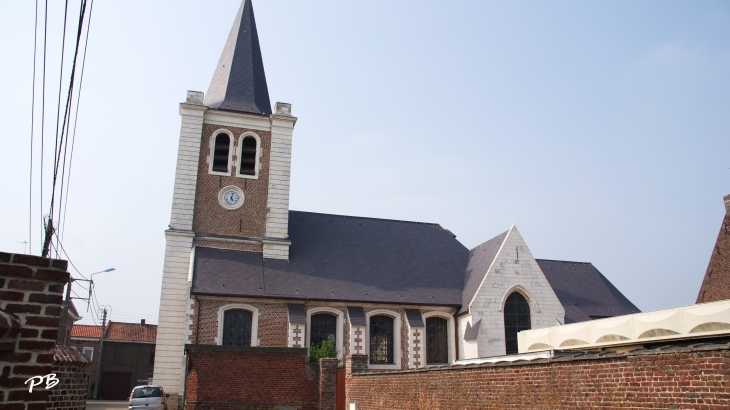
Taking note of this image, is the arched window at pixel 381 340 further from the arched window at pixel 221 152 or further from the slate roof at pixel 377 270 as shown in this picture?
the arched window at pixel 221 152

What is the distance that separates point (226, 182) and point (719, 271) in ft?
63.9

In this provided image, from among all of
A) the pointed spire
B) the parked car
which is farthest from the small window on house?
the pointed spire

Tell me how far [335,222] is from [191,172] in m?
6.91

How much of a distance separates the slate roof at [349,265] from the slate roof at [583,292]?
4.42m

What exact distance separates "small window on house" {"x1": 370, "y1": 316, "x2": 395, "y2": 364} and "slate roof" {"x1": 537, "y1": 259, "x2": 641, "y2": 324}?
740cm

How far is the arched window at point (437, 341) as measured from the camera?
2522cm

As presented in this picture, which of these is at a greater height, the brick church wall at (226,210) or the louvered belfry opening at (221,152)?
the louvered belfry opening at (221,152)

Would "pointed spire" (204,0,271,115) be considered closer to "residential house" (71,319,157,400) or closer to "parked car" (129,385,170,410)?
"parked car" (129,385,170,410)

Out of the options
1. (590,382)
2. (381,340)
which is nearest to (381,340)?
(381,340)

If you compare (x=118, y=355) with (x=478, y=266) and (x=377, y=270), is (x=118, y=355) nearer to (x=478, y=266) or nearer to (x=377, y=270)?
(x=377, y=270)

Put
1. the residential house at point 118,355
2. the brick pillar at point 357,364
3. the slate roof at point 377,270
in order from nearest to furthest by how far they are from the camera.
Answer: the brick pillar at point 357,364, the slate roof at point 377,270, the residential house at point 118,355

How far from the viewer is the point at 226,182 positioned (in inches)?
1054

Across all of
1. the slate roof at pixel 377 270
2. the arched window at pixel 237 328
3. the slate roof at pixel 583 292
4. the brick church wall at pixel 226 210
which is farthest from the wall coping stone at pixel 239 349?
the slate roof at pixel 583 292

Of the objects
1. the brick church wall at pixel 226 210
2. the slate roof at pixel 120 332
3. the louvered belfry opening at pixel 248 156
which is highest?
the louvered belfry opening at pixel 248 156
